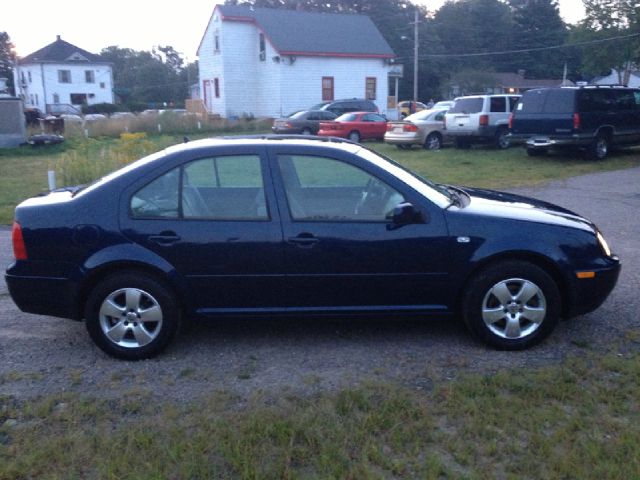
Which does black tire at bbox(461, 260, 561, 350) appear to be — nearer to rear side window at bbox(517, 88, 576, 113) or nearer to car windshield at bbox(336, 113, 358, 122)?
rear side window at bbox(517, 88, 576, 113)

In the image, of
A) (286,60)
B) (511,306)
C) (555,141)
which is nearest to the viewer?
(511,306)

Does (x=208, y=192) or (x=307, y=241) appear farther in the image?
(x=208, y=192)

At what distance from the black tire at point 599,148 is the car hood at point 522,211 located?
13812 mm

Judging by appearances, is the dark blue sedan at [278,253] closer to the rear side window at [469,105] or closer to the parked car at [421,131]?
the rear side window at [469,105]

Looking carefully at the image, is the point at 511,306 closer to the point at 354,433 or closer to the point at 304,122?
the point at 354,433

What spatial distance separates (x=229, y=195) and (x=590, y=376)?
2823mm

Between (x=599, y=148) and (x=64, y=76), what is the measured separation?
2508 inches

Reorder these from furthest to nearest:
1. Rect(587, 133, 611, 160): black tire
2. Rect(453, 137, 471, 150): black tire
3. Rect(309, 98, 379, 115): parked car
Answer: Rect(309, 98, 379, 115): parked car, Rect(453, 137, 471, 150): black tire, Rect(587, 133, 611, 160): black tire

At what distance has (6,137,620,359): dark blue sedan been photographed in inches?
192

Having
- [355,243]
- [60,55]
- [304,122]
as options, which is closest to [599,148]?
[304,122]

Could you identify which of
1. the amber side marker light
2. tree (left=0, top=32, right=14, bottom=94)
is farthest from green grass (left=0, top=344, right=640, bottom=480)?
tree (left=0, top=32, right=14, bottom=94)

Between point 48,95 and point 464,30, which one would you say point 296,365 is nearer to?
point 48,95

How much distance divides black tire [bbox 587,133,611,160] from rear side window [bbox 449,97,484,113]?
14.9 feet

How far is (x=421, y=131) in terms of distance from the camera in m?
23.2
